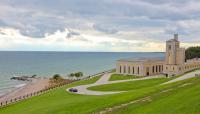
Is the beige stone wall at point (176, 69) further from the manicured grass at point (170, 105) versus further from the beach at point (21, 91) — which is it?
the manicured grass at point (170, 105)

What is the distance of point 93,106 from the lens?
111ft

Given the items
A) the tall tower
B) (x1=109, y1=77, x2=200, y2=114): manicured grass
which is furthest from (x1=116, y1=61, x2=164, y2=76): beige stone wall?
(x1=109, y1=77, x2=200, y2=114): manicured grass

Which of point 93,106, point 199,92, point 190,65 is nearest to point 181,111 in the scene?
point 199,92

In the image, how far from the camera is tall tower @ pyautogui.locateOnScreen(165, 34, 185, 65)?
86.1 metres

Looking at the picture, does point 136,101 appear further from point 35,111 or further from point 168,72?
A: point 168,72

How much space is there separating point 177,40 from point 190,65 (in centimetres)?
1033

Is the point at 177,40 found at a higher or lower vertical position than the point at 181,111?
higher

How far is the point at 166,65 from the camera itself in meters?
87.2

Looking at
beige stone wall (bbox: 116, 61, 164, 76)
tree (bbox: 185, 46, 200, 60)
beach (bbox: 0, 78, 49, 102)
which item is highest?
tree (bbox: 185, 46, 200, 60)

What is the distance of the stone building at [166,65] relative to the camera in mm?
85875

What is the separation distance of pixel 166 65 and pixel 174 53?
4.15 metres

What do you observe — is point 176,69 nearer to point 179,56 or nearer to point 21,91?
point 179,56

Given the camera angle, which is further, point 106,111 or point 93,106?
point 93,106

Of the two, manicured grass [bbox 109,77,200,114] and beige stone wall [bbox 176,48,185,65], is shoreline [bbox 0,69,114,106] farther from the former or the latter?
manicured grass [bbox 109,77,200,114]
